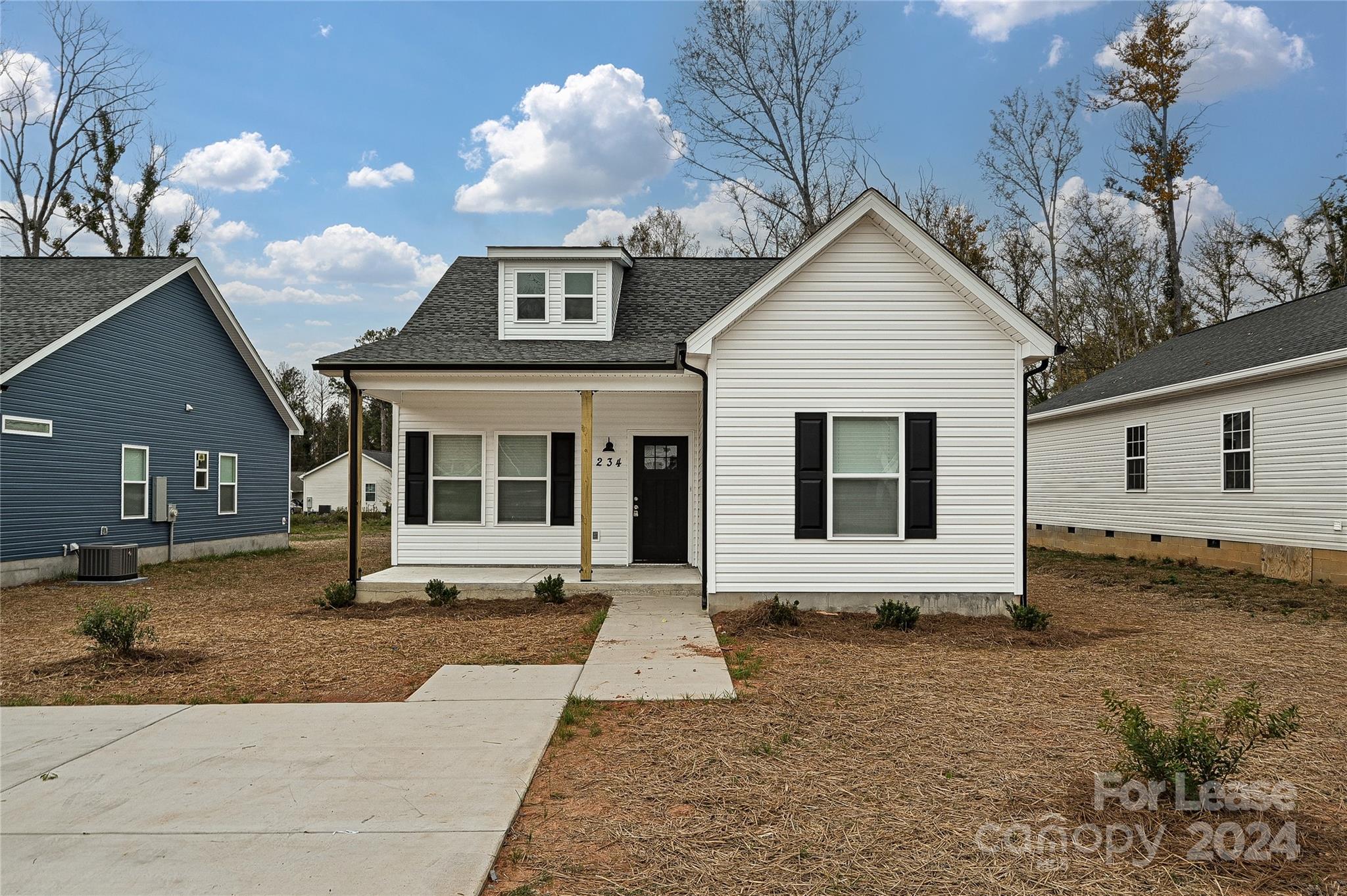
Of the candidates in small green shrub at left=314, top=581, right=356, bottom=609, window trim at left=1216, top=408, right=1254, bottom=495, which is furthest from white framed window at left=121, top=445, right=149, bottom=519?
window trim at left=1216, top=408, right=1254, bottom=495

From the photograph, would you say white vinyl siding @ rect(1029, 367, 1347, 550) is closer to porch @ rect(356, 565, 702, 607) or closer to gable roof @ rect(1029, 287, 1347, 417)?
gable roof @ rect(1029, 287, 1347, 417)

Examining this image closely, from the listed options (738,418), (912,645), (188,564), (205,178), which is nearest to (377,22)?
(738,418)

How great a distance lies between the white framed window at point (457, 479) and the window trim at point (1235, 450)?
44.5 ft

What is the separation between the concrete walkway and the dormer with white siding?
4.94 meters

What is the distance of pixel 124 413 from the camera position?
15.8 metres

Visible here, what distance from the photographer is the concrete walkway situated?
21.4ft

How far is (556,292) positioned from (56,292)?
34.2 ft

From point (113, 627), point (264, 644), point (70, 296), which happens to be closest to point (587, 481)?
point (264, 644)

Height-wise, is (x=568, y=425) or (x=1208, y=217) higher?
(x=1208, y=217)

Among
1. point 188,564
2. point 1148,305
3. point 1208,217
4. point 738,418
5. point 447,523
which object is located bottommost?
point 188,564

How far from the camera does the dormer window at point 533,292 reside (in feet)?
44.0

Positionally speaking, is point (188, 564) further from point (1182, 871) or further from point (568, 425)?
point (1182, 871)

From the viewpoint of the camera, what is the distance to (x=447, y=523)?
1300 centimetres

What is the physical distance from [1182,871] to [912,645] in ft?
16.4
